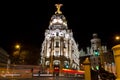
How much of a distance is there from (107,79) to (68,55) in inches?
2273

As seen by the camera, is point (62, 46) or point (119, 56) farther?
point (62, 46)

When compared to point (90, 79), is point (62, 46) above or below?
above

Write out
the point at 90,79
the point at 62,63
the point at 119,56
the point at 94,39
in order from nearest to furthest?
1. the point at 119,56
2. the point at 90,79
3. the point at 62,63
4. the point at 94,39

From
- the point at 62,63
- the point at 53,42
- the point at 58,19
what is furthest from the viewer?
the point at 58,19

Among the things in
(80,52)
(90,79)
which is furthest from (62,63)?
(90,79)

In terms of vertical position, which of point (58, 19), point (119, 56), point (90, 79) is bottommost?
point (90, 79)

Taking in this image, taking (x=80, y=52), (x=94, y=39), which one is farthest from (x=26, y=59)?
(x=80, y=52)

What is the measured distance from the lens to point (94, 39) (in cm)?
8188

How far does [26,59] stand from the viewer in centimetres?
6619

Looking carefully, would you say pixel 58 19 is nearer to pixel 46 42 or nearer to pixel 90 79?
pixel 46 42

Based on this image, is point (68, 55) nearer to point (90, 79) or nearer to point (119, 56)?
point (90, 79)

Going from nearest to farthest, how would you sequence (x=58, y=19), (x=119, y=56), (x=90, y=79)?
1. (x=119, y=56)
2. (x=90, y=79)
3. (x=58, y=19)

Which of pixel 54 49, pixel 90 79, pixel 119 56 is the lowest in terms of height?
pixel 90 79

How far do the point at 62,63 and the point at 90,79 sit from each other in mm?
53643
